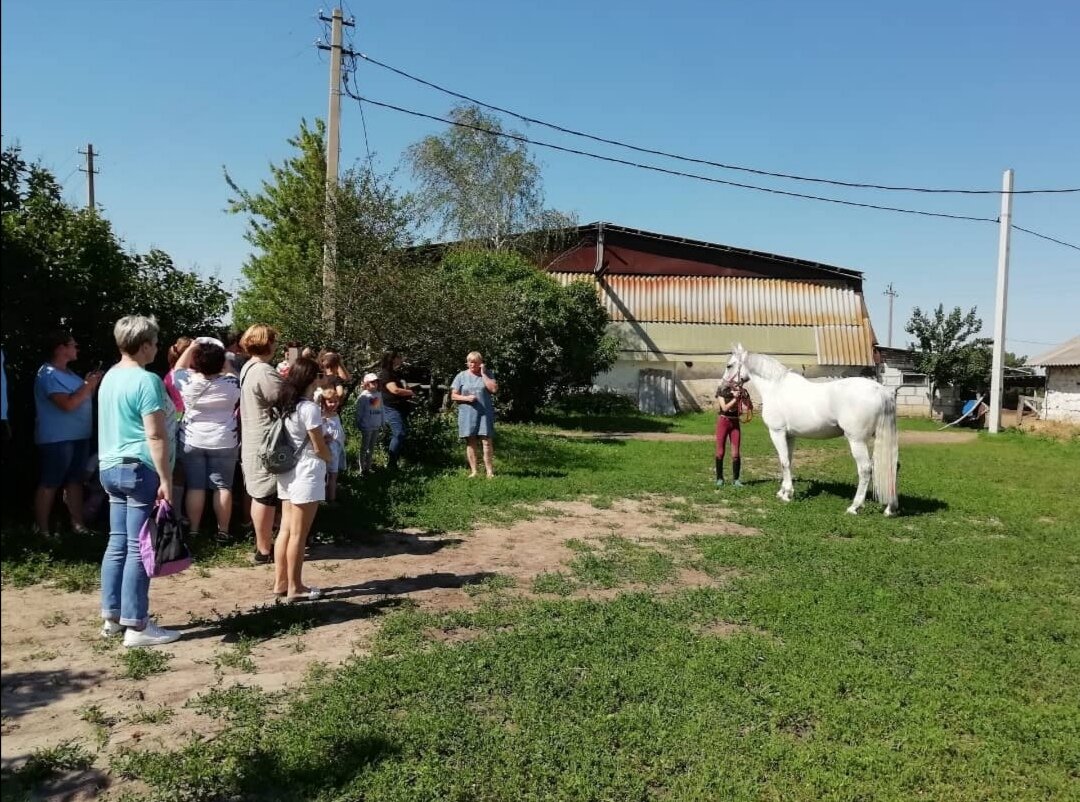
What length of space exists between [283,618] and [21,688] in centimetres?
136

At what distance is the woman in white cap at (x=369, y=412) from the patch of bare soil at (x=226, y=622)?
7.54ft

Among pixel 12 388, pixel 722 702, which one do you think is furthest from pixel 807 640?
pixel 12 388

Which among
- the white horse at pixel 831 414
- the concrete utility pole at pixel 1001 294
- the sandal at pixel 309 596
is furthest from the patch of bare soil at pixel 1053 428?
the sandal at pixel 309 596

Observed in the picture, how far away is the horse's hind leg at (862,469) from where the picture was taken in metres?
8.62

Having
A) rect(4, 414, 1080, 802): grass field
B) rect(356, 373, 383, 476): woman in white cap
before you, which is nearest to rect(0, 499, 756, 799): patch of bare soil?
rect(4, 414, 1080, 802): grass field

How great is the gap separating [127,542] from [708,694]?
3.19 metres

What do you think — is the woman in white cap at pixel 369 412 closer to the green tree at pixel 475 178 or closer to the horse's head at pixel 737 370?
the horse's head at pixel 737 370

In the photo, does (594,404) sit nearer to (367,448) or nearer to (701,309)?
(701,309)

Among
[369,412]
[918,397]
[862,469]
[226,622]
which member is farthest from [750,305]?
[226,622]

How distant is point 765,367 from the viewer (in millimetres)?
10023

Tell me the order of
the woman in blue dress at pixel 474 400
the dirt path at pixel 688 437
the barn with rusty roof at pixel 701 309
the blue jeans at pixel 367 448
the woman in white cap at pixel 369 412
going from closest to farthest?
the woman in white cap at pixel 369 412
the blue jeans at pixel 367 448
the woman in blue dress at pixel 474 400
the dirt path at pixel 688 437
the barn with rusty roof at pixel 701 309

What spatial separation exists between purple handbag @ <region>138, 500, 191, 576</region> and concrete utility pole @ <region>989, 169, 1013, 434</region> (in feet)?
74.5

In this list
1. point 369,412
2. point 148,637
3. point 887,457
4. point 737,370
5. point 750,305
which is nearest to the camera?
point 148,637

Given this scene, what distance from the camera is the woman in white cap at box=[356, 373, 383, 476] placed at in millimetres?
9023
